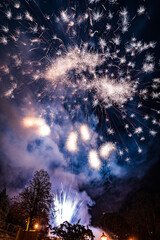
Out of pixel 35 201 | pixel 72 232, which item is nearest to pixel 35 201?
pixel 35 201

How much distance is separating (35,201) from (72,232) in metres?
19.9

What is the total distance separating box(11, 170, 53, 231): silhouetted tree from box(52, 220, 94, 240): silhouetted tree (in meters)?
18.6

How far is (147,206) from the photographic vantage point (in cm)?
2456

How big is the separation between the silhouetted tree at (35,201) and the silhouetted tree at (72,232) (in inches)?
734

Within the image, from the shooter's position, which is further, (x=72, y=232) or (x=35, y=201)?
(x=35, y=201)

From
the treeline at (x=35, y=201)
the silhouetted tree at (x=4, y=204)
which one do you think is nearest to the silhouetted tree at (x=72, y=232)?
the treeline at (x=35, y=201)

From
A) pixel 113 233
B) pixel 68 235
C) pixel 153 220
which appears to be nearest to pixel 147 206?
pixel 153 220

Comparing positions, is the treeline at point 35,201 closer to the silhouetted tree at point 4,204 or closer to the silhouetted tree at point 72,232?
the silhouetted tree at point 4,204

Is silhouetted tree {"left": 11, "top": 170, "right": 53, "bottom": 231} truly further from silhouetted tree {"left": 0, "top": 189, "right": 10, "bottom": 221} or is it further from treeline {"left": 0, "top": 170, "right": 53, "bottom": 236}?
silhouetted tree {"left": 0, "top": 189, "right": 10, "bottom": 221}

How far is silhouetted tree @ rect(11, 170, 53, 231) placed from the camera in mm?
20938

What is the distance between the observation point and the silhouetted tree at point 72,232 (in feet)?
16.2

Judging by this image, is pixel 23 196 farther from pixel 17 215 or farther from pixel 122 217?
pixel 122 217

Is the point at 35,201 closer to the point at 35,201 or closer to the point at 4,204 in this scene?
the point at 35,201

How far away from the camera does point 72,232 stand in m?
5.00
